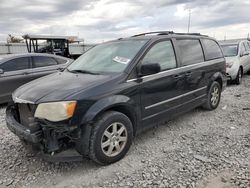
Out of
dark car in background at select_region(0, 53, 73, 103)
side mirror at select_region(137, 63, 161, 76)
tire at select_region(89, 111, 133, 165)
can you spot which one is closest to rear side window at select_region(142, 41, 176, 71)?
side mirror at select_region(137, 63, 161, 76)

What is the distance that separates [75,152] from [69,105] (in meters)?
0.59

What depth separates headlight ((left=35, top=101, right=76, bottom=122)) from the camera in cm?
263

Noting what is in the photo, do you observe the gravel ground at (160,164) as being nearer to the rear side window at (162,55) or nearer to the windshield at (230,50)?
the rear side window at (162,55)

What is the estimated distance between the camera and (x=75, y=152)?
2785mm

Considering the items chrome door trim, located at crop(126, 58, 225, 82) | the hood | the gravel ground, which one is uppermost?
chrome door trim, located at crop(126, 58, 225, 82)

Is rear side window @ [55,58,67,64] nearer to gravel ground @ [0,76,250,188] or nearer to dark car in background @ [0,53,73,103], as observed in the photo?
dark car in background @ [0,53,73,103]

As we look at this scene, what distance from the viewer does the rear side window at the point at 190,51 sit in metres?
→ 4.23

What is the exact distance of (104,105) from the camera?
113 inches

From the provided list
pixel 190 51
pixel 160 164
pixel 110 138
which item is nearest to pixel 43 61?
pixel 190 51

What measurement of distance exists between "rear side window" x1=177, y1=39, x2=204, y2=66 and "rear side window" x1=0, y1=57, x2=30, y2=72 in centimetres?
410

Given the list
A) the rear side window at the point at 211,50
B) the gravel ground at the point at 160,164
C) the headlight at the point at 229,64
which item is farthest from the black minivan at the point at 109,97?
the headlight at the point at 229,64

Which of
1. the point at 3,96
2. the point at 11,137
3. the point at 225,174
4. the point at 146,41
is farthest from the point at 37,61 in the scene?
the point at 225,174

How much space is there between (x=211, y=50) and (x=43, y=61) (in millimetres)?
4444

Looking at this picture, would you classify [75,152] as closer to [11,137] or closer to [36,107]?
[36,107]
